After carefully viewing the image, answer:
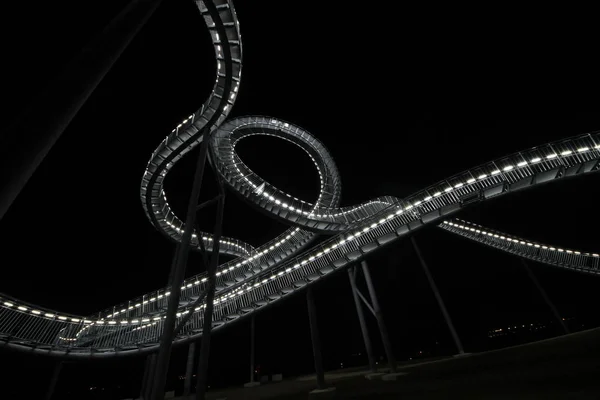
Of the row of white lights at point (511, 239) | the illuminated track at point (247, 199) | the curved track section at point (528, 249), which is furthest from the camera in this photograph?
the curved track section at point (528, 249)

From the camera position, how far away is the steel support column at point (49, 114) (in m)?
2.24

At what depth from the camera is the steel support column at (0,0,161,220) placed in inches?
88.2

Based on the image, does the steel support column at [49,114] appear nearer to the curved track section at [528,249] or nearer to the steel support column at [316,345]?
the steel support column at [316,345]

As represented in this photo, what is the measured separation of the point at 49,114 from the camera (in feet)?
8.39

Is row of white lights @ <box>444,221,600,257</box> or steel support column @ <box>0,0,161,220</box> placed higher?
row of white lights @ <box>444,221,600,257</box>

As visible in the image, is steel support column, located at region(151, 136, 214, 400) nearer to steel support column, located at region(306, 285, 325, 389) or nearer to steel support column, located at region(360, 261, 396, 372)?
steel support column, located at region(306, 285, 325, 389)

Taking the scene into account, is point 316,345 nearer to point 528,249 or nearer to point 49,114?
point 49,114

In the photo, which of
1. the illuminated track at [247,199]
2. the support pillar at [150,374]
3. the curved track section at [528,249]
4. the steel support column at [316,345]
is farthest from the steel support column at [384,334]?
the curved track section at [528,249]

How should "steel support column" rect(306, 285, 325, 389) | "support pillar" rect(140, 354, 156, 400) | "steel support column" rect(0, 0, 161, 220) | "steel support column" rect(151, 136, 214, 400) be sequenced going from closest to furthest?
"steel support column" rect(0, 0, 161, 220) → "steel support column" rect(151, 136, 214, 400) → "steel support column" rect(306, 285, 325, 389) → "support pillar" rect(140, 354, 156, 400)

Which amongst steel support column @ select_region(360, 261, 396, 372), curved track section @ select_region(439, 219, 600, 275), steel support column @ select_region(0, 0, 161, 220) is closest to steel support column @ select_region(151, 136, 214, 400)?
steel support column @ select_region(0, 0, 161, 220)

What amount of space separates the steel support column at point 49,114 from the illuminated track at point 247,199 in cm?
822

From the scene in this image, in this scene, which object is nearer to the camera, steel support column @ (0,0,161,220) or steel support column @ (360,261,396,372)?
steel support column @ (0,0,161,220)

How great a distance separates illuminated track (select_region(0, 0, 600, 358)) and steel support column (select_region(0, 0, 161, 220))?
27.0 feet

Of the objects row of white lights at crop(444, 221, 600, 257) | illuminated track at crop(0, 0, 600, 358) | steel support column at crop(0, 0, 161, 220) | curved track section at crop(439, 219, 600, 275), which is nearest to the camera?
steel support column at crop(0, 0, 161, 220)
